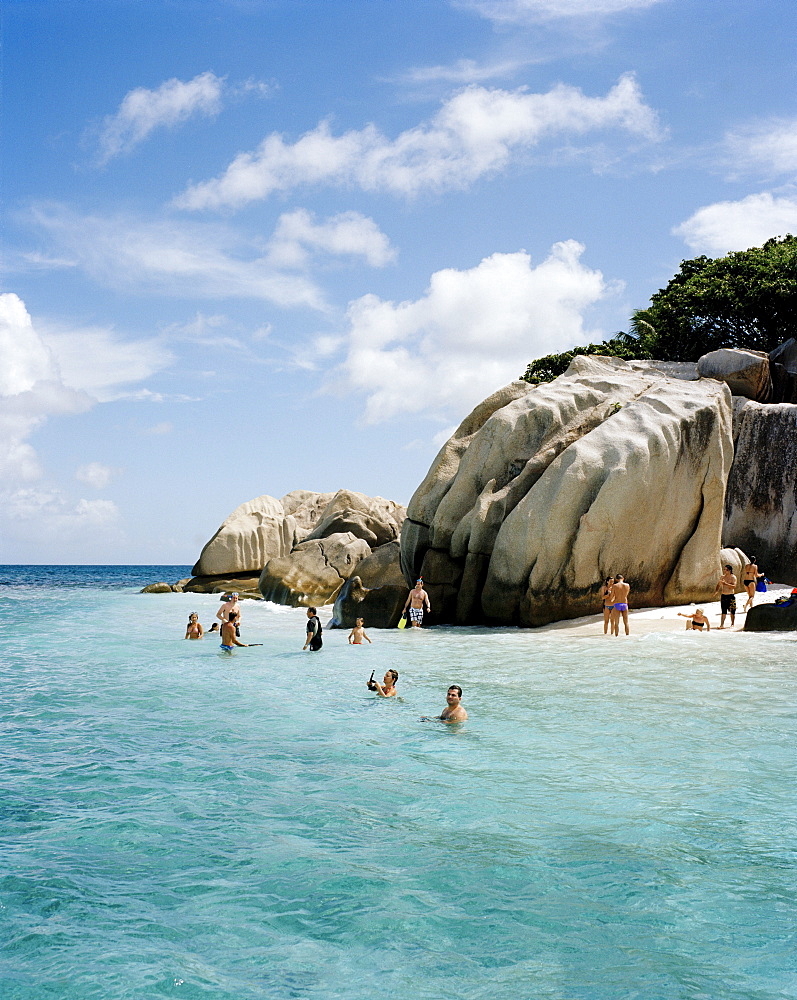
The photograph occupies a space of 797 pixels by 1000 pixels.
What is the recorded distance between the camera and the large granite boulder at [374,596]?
24453mm

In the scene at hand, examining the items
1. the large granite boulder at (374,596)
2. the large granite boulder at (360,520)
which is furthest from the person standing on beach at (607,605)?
the large granite boulder at (360,520)

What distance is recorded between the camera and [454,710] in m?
11.7

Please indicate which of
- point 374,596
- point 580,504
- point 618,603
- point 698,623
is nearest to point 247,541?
point 374,596

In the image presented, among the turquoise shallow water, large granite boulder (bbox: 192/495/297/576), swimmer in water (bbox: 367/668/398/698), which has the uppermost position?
large granite boulder (bbox: 192/495/297/576)

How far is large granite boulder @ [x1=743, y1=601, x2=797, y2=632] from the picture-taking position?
758 inches

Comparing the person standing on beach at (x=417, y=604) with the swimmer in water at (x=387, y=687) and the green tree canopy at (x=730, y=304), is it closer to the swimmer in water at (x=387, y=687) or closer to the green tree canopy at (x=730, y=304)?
the swimmer in water at (x=387, y=687)

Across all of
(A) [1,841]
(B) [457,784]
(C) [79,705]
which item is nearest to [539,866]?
(B) [457,784]

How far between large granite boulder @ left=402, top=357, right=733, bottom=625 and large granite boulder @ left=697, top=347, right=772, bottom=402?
8.90 m

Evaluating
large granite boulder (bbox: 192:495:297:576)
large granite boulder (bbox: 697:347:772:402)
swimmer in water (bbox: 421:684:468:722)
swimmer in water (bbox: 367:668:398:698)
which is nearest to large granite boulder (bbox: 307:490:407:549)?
large granite boulder (bbox: 192:495:297:576)

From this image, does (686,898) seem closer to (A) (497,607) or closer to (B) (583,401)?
(A) (497,607)

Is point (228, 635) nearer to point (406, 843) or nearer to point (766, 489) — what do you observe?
point (406, 843)

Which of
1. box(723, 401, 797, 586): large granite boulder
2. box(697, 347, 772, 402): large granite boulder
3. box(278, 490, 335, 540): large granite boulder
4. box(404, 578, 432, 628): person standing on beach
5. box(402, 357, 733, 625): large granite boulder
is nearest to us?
box(402, 357, 733, 625): large granite boulder

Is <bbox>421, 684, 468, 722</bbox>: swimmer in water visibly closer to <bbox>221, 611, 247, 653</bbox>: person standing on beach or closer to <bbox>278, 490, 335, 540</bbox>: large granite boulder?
A: <bbox>221, 611, 247, 653</bbox>: person standing on beach

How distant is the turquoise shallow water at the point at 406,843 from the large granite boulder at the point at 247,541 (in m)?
30.8
